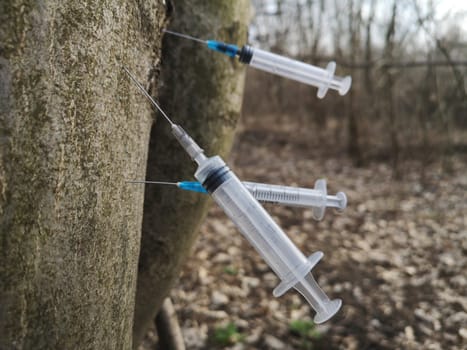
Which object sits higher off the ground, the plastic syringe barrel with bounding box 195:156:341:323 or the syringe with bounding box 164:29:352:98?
the syringe with bounding box 164:29:352:98

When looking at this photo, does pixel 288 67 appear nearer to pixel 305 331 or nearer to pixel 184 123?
pixel 184 123

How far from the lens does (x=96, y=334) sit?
73 cm

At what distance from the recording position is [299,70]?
126 cm

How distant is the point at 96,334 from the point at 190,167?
609 millimetres

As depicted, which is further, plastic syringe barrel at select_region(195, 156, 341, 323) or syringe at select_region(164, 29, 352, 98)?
syringe at select_region(164, 29, 352, 98)

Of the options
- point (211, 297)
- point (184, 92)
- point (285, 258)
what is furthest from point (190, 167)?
point (211, 297)

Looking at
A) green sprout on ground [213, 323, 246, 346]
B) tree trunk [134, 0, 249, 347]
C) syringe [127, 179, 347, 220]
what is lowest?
green sprout on ground [213, 323, 246, 346]

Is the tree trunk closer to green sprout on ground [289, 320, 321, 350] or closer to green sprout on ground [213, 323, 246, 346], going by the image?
green sprout on ground [213, 323, 246, 346]

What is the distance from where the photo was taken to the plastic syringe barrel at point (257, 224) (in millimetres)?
835

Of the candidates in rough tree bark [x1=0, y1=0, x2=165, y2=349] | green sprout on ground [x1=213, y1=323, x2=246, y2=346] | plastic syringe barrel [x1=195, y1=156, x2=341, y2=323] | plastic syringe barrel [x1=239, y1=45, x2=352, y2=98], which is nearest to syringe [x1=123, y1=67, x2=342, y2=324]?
plastic syringe barrel [x1=195, y1=156, x2=341, y2=323]

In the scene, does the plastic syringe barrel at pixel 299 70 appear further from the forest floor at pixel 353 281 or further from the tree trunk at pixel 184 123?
the forest floor at pixel 353 281

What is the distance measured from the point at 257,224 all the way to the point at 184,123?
1.60 ft

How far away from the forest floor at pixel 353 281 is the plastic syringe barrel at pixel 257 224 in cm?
142

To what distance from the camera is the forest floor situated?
2.16 metres
